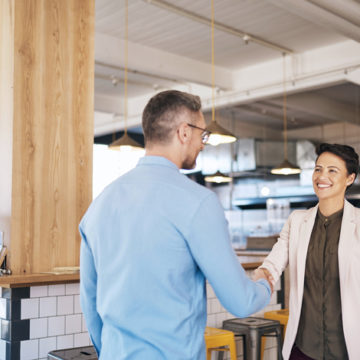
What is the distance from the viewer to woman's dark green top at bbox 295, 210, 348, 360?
2285 millimetres

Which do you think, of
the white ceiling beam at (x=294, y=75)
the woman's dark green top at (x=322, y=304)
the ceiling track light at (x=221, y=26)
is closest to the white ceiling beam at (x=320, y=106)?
the white ceiling beam at (x=294, y=75)

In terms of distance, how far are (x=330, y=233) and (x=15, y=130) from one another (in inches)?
85.3

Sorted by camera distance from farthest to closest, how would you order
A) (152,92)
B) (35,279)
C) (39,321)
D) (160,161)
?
(152,92)
(39,321)
(35,279)
(160,161)

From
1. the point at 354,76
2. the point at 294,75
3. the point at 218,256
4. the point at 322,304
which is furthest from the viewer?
the point at 294,75

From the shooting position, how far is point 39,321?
317 cm

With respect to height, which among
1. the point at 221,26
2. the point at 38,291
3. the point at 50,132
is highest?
the point at 221,26

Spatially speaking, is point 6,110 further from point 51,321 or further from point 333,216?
point 333,216

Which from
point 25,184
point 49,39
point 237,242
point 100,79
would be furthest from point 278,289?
point 237,242

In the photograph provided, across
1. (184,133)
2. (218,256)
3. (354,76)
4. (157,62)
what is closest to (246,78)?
(157,62)

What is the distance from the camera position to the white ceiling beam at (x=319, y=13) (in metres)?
4.92

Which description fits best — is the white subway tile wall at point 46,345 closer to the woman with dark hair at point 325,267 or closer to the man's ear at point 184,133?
the woman with dark hair at point 325,267

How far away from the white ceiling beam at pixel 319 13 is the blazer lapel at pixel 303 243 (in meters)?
3.01

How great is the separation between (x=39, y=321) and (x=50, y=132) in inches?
50.8

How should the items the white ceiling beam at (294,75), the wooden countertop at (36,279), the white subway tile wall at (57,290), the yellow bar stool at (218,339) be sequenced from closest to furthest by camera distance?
the wooden countertop at (36,279) → the white subway tile wall at (57,290) → the yellow bar stool at (218,339) → the white ceiling beam at (294,75)
